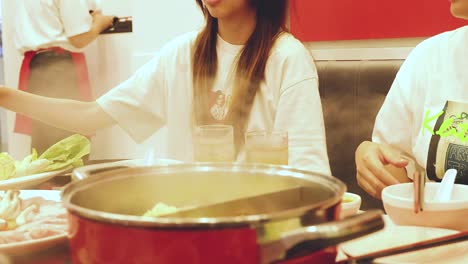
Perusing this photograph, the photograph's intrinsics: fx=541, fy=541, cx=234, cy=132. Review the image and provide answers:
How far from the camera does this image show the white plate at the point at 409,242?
750mm

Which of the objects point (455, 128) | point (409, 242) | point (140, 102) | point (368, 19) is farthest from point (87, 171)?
point (368, 19)

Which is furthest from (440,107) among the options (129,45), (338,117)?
(129,45)

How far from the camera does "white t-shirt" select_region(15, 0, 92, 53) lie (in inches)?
174

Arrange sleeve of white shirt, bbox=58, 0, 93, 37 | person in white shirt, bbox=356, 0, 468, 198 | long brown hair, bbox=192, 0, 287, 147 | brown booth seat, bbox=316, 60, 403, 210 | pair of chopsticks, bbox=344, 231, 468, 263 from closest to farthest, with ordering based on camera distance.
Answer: pair of chopsticks, bbox=344, 231, 468, 263
person in white shirt, bbox=356, 0, 468, 198
long brown hair, bbox=192, 0, 287, 147
brown booth seat, bbox=316, 60, 403, 210
sleeve of white shirt, bbox=58, 0, 93, 37

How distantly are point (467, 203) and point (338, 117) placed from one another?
158cm

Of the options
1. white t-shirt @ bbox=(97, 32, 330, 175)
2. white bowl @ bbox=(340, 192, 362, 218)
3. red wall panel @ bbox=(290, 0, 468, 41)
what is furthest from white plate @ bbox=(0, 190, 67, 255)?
red wall panel @ bbox=(290, 0, 468, 41)

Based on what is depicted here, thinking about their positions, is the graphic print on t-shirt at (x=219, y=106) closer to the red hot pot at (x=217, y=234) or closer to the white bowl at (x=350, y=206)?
the white bowl at (x=350, y=206)

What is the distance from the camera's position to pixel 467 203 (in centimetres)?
91

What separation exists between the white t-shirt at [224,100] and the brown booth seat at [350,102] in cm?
44

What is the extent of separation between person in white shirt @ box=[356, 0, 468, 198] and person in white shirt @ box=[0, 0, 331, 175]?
26 cm

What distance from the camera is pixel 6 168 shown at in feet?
4.58

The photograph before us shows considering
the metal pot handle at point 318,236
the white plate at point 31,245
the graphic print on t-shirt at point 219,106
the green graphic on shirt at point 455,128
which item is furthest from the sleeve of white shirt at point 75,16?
the metal pot handle at point 318,236

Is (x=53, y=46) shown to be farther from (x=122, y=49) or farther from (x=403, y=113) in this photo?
(x=403, y=113)

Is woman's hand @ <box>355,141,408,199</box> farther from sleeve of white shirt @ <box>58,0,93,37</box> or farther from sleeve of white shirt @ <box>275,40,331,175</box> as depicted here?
sleeve of white shirt @ <box>58,0,93,37</box>
